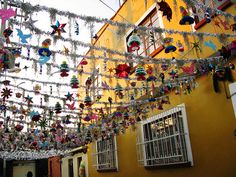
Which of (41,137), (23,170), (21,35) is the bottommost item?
(23,170)

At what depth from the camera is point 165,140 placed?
725 cm

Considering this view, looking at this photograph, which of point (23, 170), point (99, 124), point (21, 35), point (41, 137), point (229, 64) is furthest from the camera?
point (23, 170)

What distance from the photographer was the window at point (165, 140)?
260 inches

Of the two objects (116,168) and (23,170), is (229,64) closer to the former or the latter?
(116,168)

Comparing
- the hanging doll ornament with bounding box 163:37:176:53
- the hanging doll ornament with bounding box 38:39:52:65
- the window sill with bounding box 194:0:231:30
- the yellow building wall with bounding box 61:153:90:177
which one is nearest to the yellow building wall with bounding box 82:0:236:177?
the window sill with bounding box 194:0:231:30

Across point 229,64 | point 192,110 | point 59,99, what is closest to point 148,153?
point 192,110

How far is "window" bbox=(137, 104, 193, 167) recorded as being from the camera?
661 centimetres

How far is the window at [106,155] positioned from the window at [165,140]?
2160 mm

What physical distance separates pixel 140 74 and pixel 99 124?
5474mm

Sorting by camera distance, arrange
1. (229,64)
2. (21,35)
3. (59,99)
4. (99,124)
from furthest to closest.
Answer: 1. (99,124)
2. (59,99)
3. (229,64)
4. (21,35)

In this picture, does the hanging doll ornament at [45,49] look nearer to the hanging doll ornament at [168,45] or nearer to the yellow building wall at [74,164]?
the hanging doll ornament at [168,45]

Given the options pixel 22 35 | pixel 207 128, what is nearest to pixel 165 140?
pixel 207 128

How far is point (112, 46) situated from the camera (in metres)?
10.3

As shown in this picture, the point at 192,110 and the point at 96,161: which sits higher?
the point at 192,110
